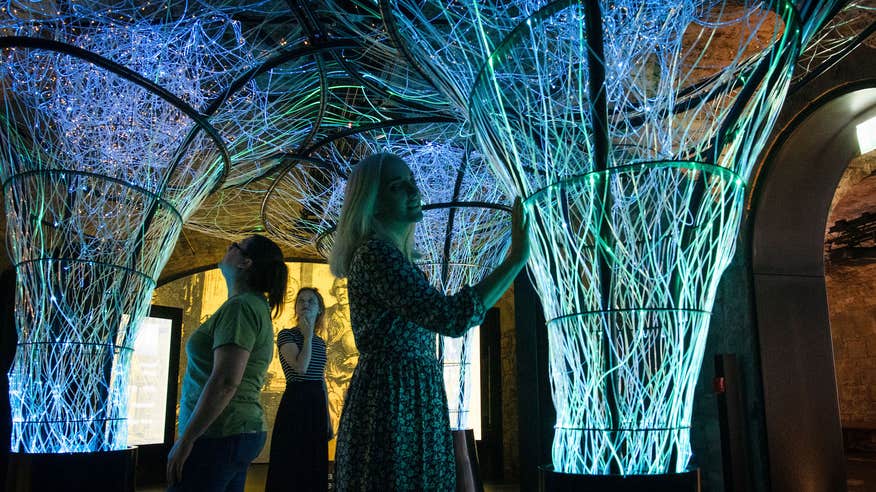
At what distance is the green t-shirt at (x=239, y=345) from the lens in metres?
1.97

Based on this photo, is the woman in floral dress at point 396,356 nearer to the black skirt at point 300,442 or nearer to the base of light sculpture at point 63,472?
the base of light sculpture at point 63,472

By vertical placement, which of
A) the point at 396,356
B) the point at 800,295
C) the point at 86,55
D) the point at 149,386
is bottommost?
the point at 149,386

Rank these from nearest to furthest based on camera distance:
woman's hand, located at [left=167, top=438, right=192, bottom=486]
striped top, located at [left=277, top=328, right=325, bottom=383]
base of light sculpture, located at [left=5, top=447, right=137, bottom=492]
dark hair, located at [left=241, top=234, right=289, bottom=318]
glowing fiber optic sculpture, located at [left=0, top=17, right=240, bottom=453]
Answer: woman's hand, located at [left=167, top=438, right=192, bottom=486] → dark hair, located at [left=241, top=234, right=289, bottom=318] → base of light sculpture, located at [left=5, top=447, right=137, bottom=492] → glowing fiber optic sculpture, located at [left=0, top=17, right=240, bottom=453] → striped top, located at [left=277, top=328, right=325, bottom=383]

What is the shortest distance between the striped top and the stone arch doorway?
2375mm

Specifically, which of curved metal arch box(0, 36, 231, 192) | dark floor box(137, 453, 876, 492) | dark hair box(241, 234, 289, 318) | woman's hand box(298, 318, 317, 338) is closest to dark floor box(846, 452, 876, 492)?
dark floor box(137, 453, 876, 492)

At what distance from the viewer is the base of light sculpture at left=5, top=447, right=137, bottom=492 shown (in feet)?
7.63

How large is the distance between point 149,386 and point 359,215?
22.2 feet

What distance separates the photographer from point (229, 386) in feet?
6.29

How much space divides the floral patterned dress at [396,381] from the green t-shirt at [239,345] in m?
0.65

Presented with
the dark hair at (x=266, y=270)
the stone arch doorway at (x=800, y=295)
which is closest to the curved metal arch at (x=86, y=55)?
the dark hair at (x=266, y=270)

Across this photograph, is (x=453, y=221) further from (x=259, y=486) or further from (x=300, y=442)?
(x=259, y=486)

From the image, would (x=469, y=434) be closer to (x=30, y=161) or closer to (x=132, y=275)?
(x=132, y=275)

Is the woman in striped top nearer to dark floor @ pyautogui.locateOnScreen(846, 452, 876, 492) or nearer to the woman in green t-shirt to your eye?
the woman in green t-shirt

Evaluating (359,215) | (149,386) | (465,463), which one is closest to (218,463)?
(359,215)
